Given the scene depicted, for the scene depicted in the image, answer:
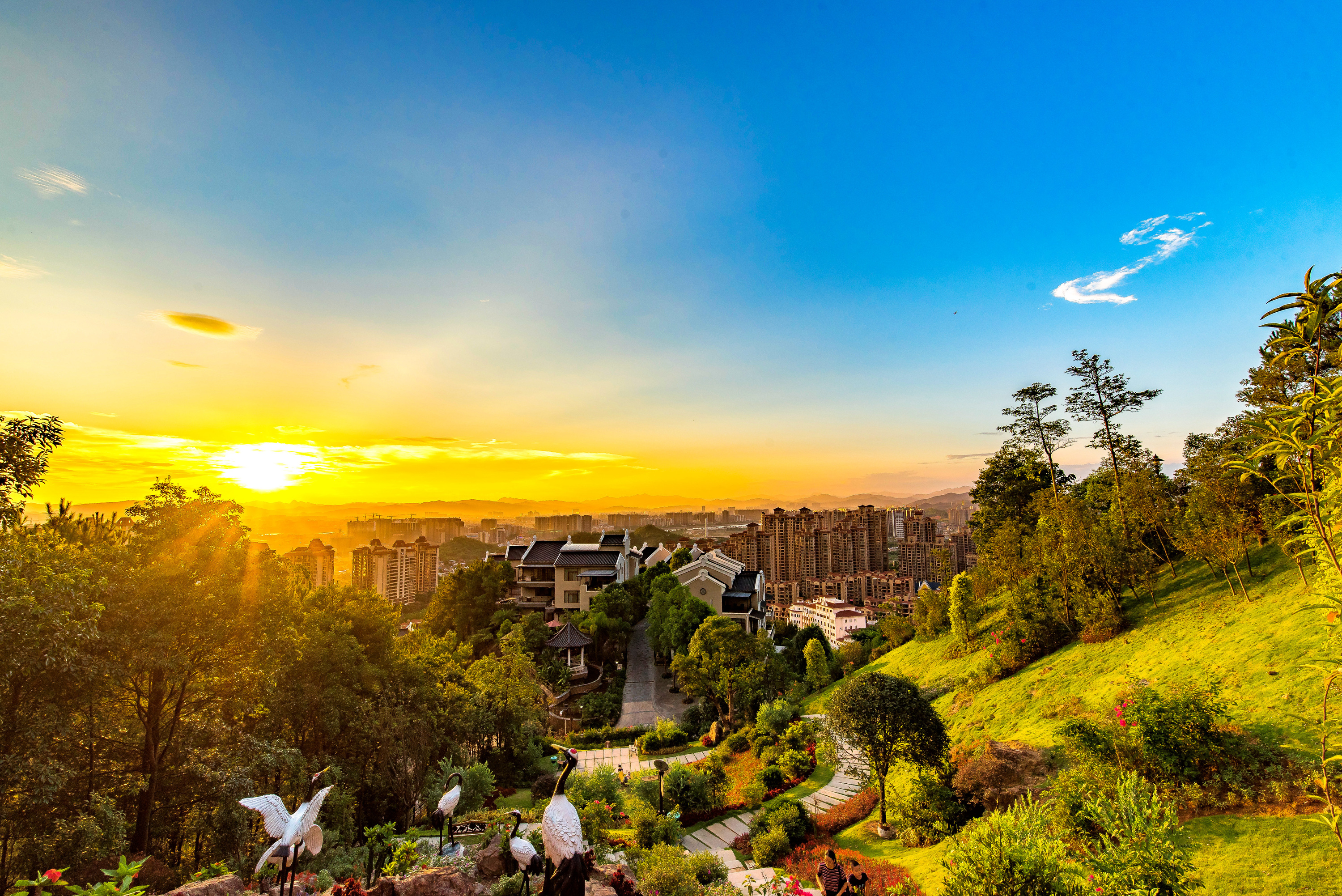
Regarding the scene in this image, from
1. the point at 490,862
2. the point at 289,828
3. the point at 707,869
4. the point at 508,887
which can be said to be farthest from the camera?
the point at 707,869

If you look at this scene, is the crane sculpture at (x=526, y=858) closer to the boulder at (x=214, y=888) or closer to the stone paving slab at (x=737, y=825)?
the boulder at (x=214, y=888)

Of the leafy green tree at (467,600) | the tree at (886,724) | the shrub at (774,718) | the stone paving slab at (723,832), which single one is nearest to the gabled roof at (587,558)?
the leafy green tree at (467,600)

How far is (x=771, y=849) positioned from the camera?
9.76 m

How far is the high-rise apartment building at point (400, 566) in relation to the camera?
51.2 meters

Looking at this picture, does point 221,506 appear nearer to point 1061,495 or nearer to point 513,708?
point 513,708

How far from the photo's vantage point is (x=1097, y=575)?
14.1 meters

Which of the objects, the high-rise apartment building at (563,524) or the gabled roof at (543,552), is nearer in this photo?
the gabled roof at (543,552)

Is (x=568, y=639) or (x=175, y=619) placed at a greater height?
(x=175, y=619)

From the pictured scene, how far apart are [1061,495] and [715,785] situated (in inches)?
561

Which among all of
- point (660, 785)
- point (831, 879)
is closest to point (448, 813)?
point (831, 879)

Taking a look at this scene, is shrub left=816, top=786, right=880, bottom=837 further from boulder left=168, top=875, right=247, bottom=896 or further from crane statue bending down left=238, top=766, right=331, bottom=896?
boulder left=168, top=875, right=247, bottom=896

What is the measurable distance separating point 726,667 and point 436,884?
13.1m

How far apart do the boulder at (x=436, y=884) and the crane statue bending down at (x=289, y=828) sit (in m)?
1.09

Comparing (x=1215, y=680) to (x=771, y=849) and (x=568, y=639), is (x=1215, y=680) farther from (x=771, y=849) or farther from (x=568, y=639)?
(x=568, y=639)
